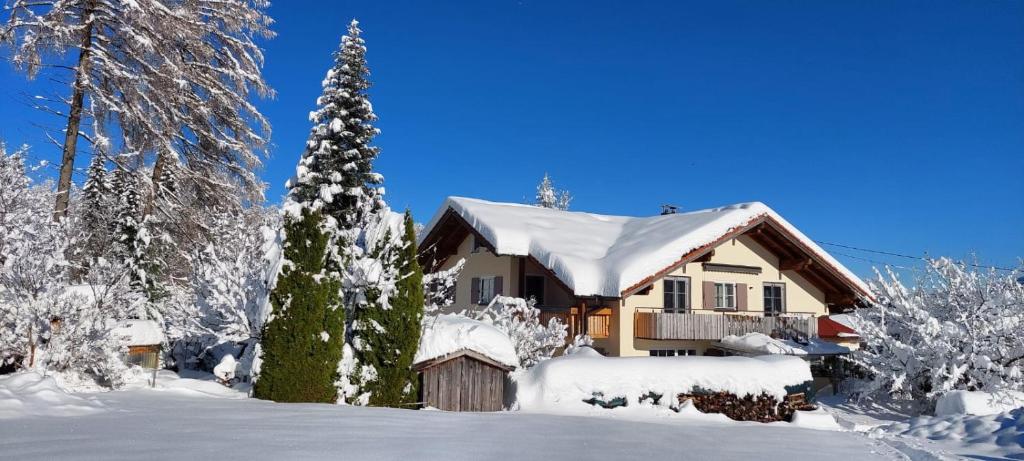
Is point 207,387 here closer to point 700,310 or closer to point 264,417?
point 264,417

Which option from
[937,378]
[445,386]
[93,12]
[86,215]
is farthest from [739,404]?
[86,215]

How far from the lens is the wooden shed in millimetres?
14875

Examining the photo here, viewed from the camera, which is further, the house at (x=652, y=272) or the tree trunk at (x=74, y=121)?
the house at (x=652, y=272)

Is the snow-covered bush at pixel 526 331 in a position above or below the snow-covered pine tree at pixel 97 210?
below

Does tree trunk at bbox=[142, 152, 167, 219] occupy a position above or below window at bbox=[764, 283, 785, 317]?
above

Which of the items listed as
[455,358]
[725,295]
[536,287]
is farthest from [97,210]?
[725,295]

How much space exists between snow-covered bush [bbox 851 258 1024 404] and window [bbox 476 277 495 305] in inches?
483

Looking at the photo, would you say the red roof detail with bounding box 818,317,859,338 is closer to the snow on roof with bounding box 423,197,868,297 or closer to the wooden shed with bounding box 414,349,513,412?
the snow on roof with bounding box 423,197,868,297

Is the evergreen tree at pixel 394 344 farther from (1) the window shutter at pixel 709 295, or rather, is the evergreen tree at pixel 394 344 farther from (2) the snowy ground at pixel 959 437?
(1) the window shutter at pixel 709 295

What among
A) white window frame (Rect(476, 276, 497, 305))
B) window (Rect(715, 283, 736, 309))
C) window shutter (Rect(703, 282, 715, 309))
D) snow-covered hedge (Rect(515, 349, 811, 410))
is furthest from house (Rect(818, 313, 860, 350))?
white window frame (Rect(476, 276, 497, 305))

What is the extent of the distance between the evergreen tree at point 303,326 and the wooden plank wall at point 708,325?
11275mm

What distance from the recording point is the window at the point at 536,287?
24.9 m

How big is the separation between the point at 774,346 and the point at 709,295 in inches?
139

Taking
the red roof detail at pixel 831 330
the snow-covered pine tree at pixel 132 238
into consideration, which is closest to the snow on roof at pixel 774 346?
the red roof detail at pixel 831 330
